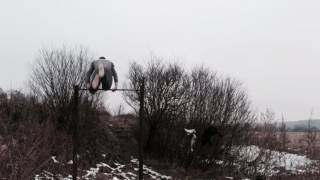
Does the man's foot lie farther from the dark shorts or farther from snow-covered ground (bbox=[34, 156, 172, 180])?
snow-covered ground (bbox=[34, 156, 172, 180])

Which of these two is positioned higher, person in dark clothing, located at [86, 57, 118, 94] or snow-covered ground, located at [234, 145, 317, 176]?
person in dark clothing, located at [86, 57, 118, 94]

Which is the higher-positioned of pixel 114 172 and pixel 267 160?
pixel 267 160

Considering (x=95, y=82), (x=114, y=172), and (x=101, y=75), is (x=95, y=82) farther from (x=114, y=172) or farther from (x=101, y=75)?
(x=114, y=172)

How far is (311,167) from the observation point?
643 inches

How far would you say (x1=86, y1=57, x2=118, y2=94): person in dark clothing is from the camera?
10.8 m

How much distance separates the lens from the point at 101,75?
35.5 ft

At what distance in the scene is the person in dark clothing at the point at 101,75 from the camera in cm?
1084

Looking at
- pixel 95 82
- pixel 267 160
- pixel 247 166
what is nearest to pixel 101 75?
pixel 95 82

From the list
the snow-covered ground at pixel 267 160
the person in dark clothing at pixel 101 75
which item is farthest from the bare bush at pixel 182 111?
the person in dark clothing at pixel 101 75

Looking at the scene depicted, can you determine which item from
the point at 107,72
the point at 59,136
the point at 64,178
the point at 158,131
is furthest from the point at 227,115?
the point at 107,72

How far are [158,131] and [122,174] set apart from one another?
4.41 meters

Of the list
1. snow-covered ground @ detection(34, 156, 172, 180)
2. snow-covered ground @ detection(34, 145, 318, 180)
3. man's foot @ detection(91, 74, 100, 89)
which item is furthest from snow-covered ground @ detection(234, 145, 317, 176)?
man's foot @ detection(91, 74, 100, 89)

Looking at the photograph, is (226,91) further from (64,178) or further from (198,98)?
(64,178)

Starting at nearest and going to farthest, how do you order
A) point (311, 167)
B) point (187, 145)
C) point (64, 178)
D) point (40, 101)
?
point (64, 178), point (311, 167), point (40, 101), point (187, 145)
